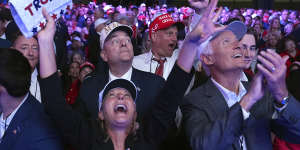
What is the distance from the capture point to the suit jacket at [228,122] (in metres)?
2.28

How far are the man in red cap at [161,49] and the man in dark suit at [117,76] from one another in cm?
80

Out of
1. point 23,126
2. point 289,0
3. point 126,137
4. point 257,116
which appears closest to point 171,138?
point 126,137

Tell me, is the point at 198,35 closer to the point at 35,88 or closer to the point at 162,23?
the point at 35,88

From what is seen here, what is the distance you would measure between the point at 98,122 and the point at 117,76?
659 millimetres

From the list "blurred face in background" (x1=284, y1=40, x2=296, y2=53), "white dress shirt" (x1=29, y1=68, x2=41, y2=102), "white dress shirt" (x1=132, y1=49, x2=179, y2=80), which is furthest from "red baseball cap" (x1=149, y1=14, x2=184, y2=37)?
"blurred face in background" (x1=284, y1=40, x2=296, y2=53)

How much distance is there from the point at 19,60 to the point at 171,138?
3.81 feet

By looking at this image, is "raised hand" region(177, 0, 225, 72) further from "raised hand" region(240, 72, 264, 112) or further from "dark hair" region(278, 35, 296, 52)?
"dark hair" region(278, 35, 296, 52)

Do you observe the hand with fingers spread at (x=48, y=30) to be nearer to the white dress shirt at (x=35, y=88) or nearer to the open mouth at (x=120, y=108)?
the open mouth at (x=120, y=108)

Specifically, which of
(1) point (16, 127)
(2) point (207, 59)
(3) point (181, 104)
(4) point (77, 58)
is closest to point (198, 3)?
(2) point (207, 59)

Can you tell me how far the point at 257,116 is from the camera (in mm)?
2570

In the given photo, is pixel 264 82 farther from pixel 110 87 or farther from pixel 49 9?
pixel 49 9

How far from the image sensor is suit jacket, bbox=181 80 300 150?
7.48 ft

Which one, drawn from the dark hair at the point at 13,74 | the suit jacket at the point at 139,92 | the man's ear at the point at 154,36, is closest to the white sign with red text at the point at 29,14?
the dark hair at the point at 13,74

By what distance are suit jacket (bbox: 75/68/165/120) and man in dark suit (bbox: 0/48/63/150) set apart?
450mm
